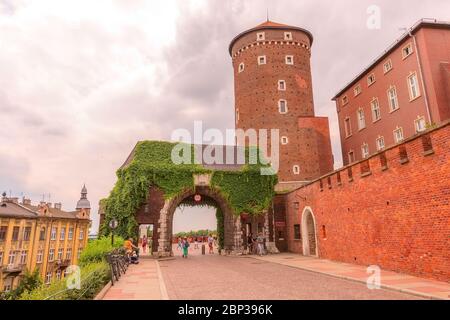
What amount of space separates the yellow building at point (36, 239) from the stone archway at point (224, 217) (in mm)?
20790

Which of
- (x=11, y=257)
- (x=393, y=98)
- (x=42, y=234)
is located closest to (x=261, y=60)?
(x=393, y=98)

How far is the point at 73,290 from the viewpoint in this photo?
26.7ft

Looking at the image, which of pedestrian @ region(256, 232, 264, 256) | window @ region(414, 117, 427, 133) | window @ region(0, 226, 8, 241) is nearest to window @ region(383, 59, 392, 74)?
window @ region(414, 117, 427, 133)

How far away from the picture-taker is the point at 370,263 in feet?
46.8

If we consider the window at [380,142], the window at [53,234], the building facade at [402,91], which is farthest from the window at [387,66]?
the window at [53,234]

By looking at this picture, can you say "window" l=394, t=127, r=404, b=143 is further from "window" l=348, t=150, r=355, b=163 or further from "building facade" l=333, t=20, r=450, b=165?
"window" l=348, t=150, r=355, b=163

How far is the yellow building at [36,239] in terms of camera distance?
3800cm

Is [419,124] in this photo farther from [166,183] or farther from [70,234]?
[70,234]

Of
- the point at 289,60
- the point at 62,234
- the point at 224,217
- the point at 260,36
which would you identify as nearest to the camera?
the point at 224,217

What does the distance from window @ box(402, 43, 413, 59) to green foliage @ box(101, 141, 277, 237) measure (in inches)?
563

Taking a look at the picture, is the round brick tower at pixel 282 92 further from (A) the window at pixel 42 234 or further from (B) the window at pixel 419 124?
(A) the window at pixel 42 234

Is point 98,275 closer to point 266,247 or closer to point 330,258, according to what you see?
point 330,258

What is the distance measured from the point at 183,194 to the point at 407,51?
2114 cm

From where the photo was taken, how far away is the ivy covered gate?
80.0 feet
